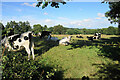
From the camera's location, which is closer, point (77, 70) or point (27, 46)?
point (77, 70)

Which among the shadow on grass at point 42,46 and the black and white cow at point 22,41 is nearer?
the black and white cow at point 22,41

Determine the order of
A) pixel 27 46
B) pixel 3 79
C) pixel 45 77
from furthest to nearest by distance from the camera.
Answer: pixel 27 46 < pixel 45 77 < pixel 3 79

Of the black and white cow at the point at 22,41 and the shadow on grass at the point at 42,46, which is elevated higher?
the black and white cow at the point at 22,41

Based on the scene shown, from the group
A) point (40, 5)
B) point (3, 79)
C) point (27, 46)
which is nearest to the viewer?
point (3, 79)

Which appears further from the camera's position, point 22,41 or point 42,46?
point 42,46

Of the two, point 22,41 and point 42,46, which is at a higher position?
Answer: point 22,41

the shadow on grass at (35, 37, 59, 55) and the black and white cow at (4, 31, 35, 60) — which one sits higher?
the black and white cow at (4, 31, 35, 60)

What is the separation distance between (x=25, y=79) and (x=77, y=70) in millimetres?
3395

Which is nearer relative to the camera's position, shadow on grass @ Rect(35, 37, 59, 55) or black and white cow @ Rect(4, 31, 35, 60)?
black and white cow @ Rect(4, 31, 35, 60)

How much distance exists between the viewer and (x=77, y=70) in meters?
6.10

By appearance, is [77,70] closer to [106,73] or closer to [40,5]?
[106,73]

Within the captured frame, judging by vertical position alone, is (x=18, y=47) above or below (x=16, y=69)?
above

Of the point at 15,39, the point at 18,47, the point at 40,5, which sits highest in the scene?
the point at 40,5

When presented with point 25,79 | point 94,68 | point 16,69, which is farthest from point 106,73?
point 16,69
